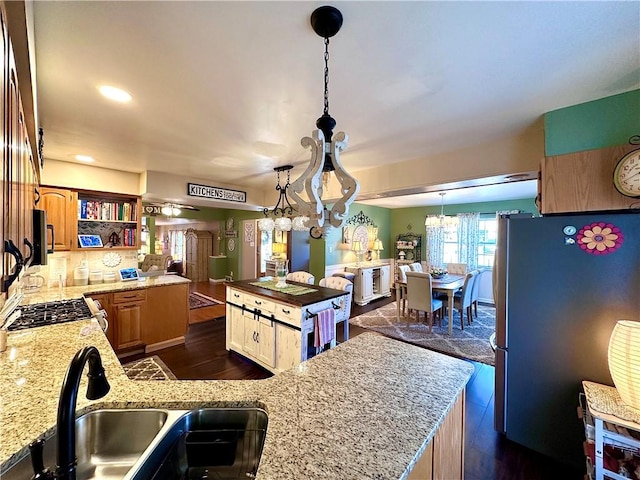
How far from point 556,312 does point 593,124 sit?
1335 mm

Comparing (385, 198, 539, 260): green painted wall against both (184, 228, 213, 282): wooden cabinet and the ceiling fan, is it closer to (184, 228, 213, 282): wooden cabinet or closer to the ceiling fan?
the ceiling fan

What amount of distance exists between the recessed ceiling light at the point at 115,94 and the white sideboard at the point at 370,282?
16.4 feet

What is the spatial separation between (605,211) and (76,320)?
390cm

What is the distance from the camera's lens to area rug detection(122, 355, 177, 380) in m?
2.79

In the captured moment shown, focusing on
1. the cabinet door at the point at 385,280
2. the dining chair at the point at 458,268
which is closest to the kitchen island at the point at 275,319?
the cabinet door at the point at 385,280

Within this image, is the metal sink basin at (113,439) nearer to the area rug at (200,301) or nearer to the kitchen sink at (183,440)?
the kitchen sink at (183,440)

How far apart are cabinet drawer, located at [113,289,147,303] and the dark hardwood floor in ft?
2.42

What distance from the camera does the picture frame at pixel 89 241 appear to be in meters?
3.38

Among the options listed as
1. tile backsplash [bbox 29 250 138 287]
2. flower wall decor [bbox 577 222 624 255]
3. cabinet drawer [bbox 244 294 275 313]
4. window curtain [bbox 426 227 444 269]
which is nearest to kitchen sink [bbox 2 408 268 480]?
cabinet drawer [bbox 244 294 275 313]

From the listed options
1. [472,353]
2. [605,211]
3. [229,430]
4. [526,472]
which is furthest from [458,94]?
[472,353]

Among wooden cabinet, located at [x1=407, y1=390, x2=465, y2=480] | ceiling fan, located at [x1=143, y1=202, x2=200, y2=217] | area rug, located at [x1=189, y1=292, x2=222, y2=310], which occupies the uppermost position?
ceiling fan, located at [x1=143, y1=202, x2=200, y2=217]

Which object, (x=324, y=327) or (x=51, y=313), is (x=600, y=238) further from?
(x=51, y=313)

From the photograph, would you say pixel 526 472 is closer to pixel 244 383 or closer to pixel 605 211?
pixel 605 211

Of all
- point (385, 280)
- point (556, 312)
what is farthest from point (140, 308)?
point (385, 280)
